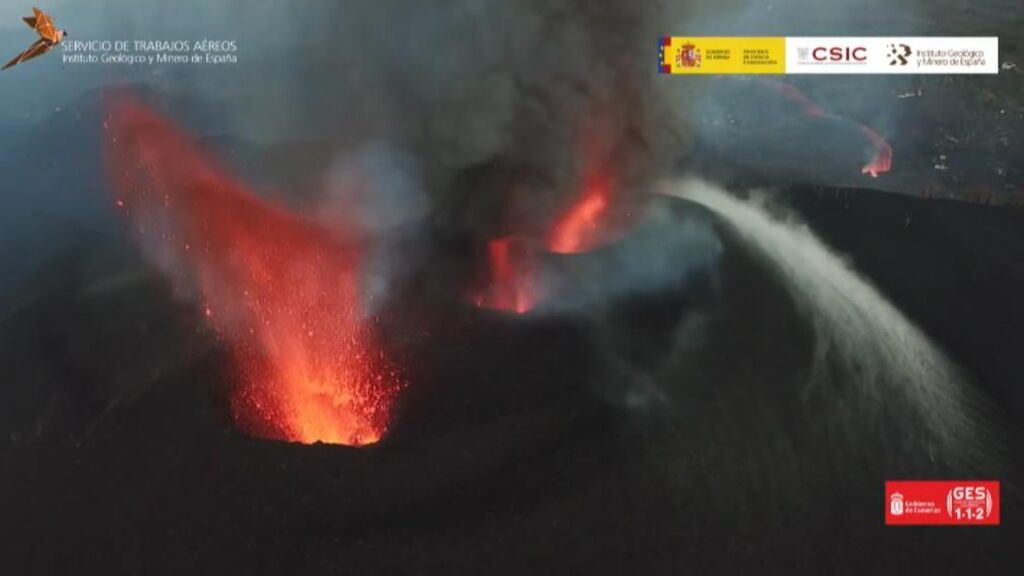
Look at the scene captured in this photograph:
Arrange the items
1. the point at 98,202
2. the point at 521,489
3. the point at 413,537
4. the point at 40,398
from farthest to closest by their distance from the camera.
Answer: the point at 98,202, the point at 40,398, the point at 521,489, the point at 413,537

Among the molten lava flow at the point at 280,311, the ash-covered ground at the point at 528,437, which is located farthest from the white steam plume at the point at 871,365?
the molten lava flow at the point at 280,311

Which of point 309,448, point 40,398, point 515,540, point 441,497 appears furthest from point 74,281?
point 515,540

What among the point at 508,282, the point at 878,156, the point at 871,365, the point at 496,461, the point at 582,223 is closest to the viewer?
the point at 496,461

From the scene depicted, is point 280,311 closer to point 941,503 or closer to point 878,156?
point 941,503

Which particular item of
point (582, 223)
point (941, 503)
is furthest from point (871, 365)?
point (582, 223)

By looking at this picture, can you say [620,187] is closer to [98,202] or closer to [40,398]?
[40,398]

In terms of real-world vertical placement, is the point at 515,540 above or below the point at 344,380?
below

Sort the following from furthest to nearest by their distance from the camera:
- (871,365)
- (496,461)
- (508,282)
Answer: (508,282) → (871,365) → (496,461)
